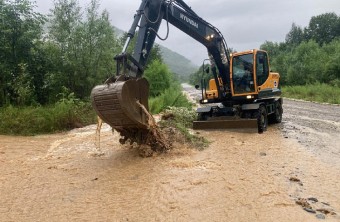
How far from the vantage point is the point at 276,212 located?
5.02 metres

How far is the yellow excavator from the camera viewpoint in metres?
7.21

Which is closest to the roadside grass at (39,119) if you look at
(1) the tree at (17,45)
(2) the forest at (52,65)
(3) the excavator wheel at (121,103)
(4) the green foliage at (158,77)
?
(2) the forest at (52,65)

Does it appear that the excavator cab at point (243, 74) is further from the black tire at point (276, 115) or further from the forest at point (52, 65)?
the forest at point (52, 65)

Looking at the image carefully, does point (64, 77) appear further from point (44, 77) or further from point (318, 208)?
point (318, 208)

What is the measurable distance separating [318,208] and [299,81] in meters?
37.1

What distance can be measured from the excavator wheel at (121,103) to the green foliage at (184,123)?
2039 mm

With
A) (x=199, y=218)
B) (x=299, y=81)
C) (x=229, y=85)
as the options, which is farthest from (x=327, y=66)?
(x=199, y=218)

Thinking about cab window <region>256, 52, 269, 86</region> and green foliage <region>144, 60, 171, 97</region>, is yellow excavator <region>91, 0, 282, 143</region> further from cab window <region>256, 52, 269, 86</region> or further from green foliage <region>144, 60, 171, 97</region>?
green foliage <region>144, 60, 171, 97</region>

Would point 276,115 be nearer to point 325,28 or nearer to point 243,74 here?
point 243,74

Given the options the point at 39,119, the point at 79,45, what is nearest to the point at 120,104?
the point at 39,119

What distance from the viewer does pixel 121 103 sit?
22.7 feet

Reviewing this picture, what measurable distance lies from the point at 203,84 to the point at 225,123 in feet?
6.28

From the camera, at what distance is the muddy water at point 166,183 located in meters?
5.12

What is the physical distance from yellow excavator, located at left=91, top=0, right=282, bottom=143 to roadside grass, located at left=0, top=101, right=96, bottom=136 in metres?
4.77
